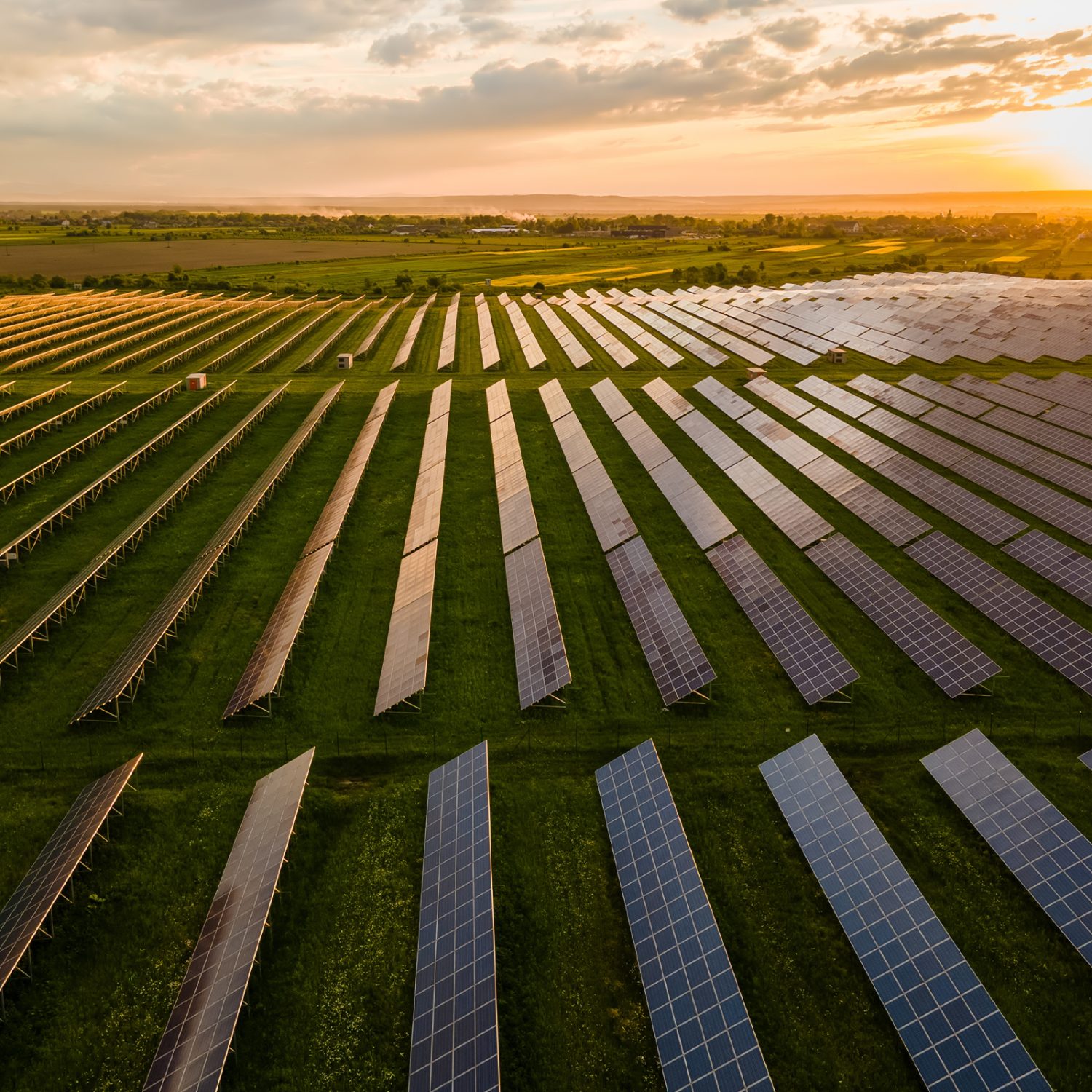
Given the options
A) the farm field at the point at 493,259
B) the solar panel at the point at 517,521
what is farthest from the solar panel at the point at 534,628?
the farm field at the point at 493,259

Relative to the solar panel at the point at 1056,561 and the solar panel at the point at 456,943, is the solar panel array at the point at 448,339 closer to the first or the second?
the solar panel at the point at 1056,561

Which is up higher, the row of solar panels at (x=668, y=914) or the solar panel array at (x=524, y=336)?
the solar panel array at (x=524, y=336)

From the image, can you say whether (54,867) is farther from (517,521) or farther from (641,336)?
(641,336)

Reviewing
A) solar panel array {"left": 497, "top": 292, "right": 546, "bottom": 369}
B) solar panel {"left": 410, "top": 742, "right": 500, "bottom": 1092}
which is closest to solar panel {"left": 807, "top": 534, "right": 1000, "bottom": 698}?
solar panel {"left": 410, "top": 742, "right": 500, "bottom": 1092}

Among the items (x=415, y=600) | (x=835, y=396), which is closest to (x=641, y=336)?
(x=835, y=396)

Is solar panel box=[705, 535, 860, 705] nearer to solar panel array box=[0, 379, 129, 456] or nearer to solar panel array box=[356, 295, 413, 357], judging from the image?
solar panel array box=[0, 379, 129, 456]

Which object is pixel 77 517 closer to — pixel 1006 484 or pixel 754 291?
pixel 1006 484

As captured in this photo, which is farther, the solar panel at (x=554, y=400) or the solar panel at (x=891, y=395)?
the solar panel at (x=891, y=395)

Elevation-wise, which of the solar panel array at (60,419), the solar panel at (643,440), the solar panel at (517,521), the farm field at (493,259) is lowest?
the solar panel at (517,521)
